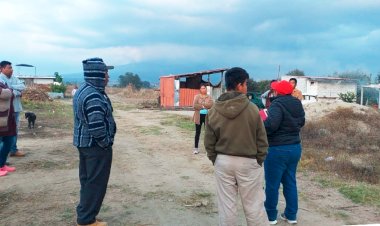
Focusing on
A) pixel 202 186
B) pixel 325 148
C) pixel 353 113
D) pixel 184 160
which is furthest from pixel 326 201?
pixel 353 113

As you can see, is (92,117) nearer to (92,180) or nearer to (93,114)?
(93,114)

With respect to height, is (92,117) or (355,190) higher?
(92,117)

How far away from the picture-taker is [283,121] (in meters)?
4.56

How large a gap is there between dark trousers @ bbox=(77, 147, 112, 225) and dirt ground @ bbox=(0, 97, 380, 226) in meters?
0.57

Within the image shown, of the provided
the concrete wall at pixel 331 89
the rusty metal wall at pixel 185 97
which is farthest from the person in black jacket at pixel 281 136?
the concrete wall at pixel 331 89

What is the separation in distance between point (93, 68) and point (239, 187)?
202cm

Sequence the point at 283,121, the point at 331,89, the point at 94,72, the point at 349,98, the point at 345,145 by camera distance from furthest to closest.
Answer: the point at 331,89 → the point at 349,98 → the point at 345,145 → the point at 283,121 → the point at 94,72

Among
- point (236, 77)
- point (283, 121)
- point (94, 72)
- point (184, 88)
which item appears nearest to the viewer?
point (236, 77)

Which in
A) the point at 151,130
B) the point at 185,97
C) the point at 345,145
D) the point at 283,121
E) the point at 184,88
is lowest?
the point at 345,145

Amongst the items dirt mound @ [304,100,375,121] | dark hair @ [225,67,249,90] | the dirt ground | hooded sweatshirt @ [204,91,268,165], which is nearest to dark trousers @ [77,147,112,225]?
the dirt ground

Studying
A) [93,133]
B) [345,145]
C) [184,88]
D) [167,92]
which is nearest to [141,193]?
[93,133]

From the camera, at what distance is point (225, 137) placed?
365cm

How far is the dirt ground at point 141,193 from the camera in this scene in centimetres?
503

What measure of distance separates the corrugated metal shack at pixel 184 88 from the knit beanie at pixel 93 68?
2324 centimetres
